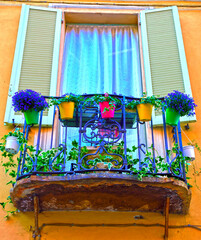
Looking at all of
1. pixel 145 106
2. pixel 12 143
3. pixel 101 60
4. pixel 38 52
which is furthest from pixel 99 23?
pixel 12 143

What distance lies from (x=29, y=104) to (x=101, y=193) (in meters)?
1.52

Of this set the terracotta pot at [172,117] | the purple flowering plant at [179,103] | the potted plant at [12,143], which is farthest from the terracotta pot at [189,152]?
the potted plant at [12,143]

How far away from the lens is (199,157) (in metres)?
5.97

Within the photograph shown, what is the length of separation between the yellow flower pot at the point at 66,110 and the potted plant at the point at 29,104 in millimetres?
296

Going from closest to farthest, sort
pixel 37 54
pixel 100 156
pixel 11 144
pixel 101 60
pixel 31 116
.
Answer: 1. pixel 100 156
2. pixel 11 144
3. pixel 31 116
4. pixel 37 54
5. pixel 101 60

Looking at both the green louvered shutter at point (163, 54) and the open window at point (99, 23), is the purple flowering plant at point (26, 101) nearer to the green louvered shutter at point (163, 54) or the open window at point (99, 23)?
the open window at point (99, 23)

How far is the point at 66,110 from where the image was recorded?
5.43m

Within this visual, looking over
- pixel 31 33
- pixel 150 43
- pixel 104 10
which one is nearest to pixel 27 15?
pixel 31 33

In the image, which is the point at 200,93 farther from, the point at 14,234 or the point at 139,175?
the point at 14,234

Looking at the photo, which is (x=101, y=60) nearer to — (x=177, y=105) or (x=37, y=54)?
(x=37, y=54)

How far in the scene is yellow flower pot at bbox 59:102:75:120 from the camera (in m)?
5.43

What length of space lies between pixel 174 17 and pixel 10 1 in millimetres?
3078

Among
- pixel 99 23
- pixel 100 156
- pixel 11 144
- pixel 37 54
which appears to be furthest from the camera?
pixel 99 23

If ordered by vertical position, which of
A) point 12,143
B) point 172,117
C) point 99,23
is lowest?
point 12,143
